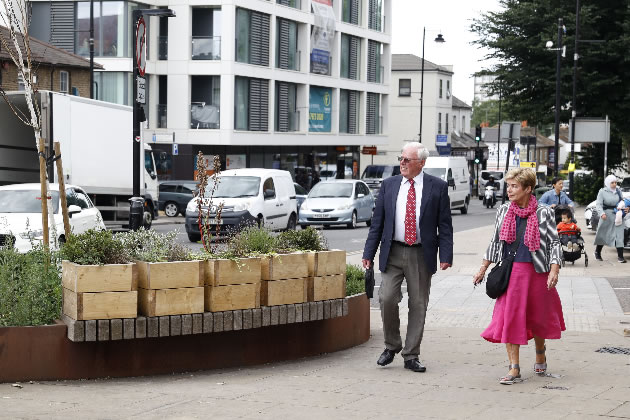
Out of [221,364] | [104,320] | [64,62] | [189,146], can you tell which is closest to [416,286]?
[221,364]

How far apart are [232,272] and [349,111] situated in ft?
187

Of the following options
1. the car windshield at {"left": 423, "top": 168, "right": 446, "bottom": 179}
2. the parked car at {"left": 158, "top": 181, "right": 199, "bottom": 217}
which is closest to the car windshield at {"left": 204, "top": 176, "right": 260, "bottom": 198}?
the parked car at {"left": 158, "top": 181, "right": 199, "bottom": 217}

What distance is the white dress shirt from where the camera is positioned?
866 cm

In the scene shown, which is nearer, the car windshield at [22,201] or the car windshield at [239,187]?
the car windshield at [22,201]

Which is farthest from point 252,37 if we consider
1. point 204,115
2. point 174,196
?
point 174,196

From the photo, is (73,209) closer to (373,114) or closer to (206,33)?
(206,33)

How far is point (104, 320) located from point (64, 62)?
124 ft

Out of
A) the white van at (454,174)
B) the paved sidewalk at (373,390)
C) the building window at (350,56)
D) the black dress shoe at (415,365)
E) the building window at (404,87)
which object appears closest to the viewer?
the paved sidewalk at (373,390)

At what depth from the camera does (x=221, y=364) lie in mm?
8703

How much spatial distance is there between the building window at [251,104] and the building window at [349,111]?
9.71 metres

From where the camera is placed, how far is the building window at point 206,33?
50844mm

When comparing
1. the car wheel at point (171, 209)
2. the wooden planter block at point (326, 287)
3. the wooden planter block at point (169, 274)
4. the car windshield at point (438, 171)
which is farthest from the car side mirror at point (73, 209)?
the car windshield at point (438, 171)

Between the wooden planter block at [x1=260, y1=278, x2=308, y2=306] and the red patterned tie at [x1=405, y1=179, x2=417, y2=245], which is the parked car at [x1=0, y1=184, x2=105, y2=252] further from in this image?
the red patterned tie at [x1=405, y1=179, x2=417, y2=245]

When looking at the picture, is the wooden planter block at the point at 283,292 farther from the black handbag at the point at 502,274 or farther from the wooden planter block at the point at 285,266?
the black handbag at the point at 502,274
